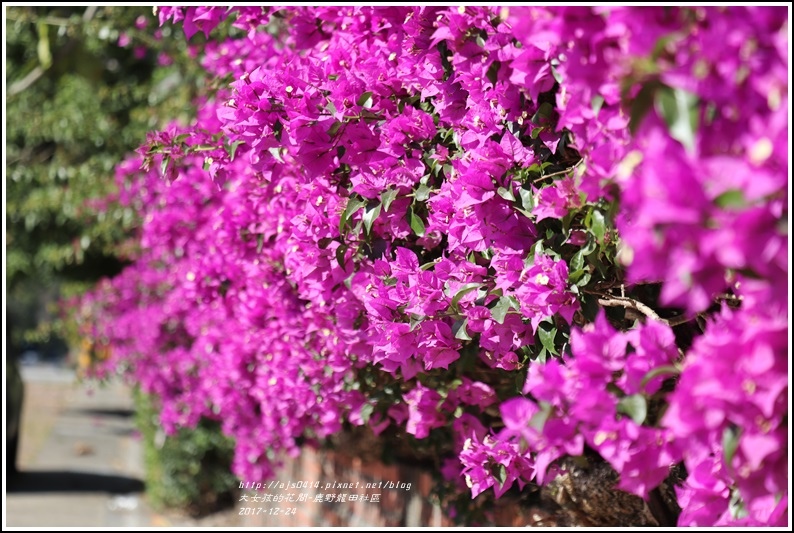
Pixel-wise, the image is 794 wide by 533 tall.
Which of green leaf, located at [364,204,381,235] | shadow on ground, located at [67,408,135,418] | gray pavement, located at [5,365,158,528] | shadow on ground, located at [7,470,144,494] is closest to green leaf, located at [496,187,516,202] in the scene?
green leaf, located at [364,204,381,235]

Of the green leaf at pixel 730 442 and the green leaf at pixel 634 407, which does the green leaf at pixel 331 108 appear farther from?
the green leaf at pixel 730 442

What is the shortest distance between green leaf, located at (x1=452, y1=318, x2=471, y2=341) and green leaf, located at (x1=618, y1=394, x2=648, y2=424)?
637 millimetres

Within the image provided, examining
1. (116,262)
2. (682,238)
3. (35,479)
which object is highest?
(682,238)

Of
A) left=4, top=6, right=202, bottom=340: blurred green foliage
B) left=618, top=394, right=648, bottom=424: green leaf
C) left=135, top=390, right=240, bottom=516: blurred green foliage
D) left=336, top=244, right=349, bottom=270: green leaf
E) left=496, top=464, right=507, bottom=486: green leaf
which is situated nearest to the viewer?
left=618, top=394, right=648, bottom=424: green leaf

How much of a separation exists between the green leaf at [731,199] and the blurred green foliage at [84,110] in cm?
383

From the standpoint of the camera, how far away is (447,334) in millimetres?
2039

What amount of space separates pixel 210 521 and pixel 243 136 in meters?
6.17

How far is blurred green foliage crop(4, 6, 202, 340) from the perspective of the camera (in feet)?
17.8

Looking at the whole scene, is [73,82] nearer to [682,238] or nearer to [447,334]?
[447,334]

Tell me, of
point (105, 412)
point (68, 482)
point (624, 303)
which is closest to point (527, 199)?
point (624, 303)

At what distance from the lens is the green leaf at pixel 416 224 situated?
2.08 m

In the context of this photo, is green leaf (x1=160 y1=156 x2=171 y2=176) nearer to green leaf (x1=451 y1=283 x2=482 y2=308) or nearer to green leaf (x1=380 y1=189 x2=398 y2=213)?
green leaf (x1=380 y1=189 x2=398 y2=213)

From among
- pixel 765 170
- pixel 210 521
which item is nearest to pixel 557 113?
pixel 765 170

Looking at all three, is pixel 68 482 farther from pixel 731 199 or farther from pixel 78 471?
pixel 731 199
